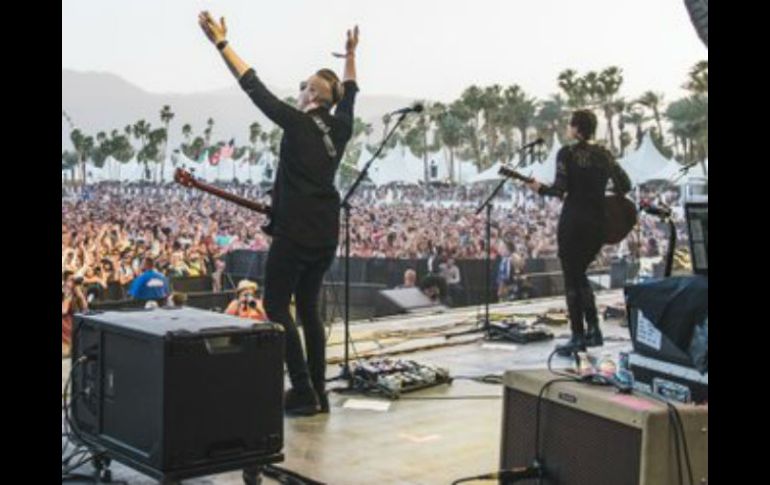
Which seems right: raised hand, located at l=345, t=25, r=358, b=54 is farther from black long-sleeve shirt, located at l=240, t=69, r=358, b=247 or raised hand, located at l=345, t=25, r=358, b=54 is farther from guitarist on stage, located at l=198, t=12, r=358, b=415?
black long-sleeve shirt, located at l=240, t=69, r=358, b=247

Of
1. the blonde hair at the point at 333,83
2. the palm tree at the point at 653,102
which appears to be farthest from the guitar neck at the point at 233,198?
the palm tree at the point at 653,102

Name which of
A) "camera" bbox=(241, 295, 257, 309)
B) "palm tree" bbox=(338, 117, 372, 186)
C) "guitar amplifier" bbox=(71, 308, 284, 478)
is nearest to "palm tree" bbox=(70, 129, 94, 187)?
"palm tree" bbox=(338, 117, 372, 186)

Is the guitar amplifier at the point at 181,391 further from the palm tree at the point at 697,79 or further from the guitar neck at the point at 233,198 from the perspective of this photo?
the palm tree at the point at 697,79

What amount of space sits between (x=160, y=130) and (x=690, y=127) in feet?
52.4

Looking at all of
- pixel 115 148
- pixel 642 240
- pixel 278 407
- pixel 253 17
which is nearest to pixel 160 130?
pixel 115 148

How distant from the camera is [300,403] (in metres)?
3.58

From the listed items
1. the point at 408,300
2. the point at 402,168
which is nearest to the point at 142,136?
the point at 408,300

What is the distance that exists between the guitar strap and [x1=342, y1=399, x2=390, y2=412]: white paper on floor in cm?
115

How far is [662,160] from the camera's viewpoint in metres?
17.1

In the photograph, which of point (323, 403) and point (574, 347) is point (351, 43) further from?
point (574, 347)

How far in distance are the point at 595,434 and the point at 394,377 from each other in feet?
6.81

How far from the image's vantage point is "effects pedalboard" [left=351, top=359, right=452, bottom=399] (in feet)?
13.5

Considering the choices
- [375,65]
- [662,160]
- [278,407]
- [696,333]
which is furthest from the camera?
[662,160]
